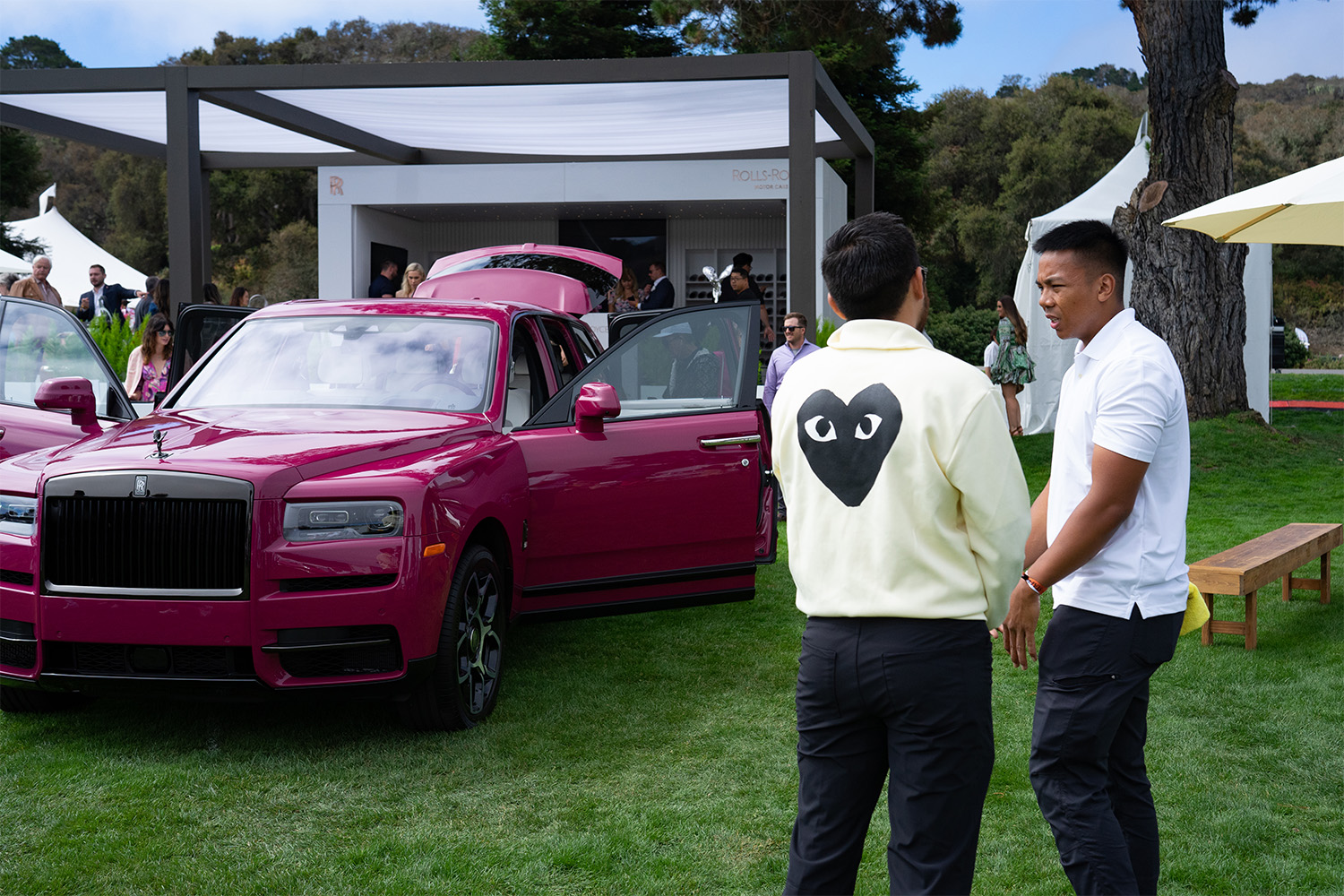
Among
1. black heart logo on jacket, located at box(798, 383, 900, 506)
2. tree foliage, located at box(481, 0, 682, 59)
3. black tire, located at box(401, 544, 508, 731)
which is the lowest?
black tire, located at box(401, 544, 508, 731)

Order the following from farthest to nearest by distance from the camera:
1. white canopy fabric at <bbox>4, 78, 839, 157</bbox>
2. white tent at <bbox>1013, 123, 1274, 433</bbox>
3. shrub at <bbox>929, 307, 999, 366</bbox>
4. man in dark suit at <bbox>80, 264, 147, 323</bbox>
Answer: shrub at <bbox>929, 307, 999, 366</bbox>, white tent at <bbox>1013, 123, 1274, 433</bbox>, man in dark suit at <bbox>80, 264, 147, 323</bbox>, white canopy fabric at <bbox>4, 78, 839, 157</bbox>

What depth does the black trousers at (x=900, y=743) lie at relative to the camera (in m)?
2.31

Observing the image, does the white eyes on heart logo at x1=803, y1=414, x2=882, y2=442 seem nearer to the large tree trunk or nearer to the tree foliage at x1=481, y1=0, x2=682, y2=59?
the large tree trunk

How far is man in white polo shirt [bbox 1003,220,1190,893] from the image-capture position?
281cm

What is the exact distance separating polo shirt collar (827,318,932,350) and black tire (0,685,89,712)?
4.38 metres

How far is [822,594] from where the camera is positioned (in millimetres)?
2400

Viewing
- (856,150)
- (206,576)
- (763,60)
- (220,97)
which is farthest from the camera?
(856,150)

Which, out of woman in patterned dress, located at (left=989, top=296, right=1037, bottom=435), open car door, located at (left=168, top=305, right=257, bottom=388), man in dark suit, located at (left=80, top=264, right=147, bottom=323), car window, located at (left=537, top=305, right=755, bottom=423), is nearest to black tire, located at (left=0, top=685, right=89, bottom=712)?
open car door, located at (left=168, top=305, right=257, bottom=388)

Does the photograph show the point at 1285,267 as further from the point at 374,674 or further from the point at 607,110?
the point at 374,674

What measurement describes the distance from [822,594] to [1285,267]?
2217 inches

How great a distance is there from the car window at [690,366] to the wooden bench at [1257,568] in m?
2.76

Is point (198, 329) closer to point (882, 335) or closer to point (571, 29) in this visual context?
A: point (882, 335)

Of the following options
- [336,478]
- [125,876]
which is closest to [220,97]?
[336,478]

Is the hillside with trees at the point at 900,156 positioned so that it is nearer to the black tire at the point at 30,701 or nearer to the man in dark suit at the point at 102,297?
the man in dark suit at the point at 102,297
